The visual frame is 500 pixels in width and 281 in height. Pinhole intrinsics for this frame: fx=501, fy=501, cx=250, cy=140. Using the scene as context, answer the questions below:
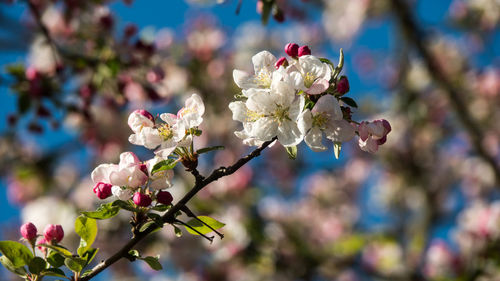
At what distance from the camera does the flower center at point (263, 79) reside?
4.28 feet

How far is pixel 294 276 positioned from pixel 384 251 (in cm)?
141

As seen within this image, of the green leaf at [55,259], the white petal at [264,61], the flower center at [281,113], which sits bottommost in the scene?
the green leaf at [55,259]

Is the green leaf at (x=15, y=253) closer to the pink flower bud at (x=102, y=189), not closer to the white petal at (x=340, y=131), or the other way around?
the pink flower bud at (x=102, y=189)

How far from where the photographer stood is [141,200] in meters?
1.17

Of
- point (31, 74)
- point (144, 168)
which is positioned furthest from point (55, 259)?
point (31, 74)

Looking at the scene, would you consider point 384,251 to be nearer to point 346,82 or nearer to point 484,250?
point 484,250

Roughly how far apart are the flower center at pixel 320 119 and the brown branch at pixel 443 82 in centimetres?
283

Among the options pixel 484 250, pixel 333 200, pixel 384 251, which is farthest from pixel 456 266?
pixel 333 200

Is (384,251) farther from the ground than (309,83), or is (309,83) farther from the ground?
(384,251)

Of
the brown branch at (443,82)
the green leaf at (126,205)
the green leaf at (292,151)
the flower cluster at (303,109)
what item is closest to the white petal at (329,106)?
the flower cluster at (303,109)

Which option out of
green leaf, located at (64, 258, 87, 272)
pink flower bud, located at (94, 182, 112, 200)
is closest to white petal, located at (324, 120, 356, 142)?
pink flower bud, located at (94, 182, 112, 200)

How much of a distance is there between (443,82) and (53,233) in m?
3.26

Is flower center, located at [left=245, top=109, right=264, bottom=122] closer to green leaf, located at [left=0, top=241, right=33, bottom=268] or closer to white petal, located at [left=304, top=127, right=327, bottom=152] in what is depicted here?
white petal, located at [left=304, top=127, right=327, bottom=152]

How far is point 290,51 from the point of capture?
1316 millimetres
